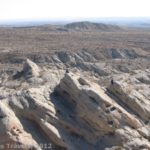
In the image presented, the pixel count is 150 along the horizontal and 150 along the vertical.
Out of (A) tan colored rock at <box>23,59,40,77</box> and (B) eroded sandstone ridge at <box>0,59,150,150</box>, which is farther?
(A) tan colored rock at <box>23,59,40,77</box>

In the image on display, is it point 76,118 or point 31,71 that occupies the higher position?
point 76,118

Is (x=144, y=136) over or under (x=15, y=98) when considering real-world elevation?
under

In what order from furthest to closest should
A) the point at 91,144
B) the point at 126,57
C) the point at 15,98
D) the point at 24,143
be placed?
the point at 126,57, the point at 15,98, the point at 91,144, the point at 24,143

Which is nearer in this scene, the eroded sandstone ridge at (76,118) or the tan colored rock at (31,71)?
the eroded sandstone ridge at (76,118)

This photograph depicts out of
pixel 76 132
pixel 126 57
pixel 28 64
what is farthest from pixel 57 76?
pixel 126 57

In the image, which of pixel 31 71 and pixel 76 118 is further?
pixel 31 71

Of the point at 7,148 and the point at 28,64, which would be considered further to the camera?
the point at 28,64

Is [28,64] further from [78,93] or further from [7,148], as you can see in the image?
[7,148]

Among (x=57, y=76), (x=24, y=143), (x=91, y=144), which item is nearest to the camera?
(x=24, y=143)
